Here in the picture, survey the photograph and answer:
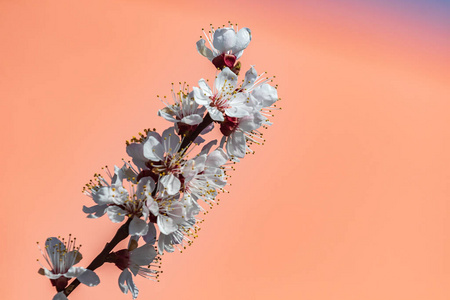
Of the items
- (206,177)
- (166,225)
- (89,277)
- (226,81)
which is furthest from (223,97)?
(89,277)

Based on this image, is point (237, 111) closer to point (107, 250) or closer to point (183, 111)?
point (183, 111)

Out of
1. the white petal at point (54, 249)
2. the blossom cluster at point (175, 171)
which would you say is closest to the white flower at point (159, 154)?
the blossom cluster at point (175, 171)

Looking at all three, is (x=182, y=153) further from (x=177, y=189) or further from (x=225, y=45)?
(x=225, y=45)

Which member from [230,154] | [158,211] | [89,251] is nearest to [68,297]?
[158,211]

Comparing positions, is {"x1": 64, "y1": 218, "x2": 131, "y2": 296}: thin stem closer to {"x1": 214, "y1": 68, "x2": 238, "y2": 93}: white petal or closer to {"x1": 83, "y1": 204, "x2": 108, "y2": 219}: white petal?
{"x1": 83, "y1": 204, "x2": 108, "y2": 219}: white petal

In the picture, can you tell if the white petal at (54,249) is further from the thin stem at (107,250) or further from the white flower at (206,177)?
the white flower at (206,177)

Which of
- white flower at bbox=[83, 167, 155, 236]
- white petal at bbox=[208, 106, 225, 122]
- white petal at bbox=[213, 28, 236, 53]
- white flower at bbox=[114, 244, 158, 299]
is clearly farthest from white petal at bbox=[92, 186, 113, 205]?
white petal at bbox=[213, 28, 236, 53]
